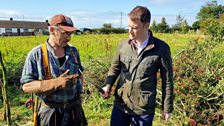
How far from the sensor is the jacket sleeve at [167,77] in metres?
3.43

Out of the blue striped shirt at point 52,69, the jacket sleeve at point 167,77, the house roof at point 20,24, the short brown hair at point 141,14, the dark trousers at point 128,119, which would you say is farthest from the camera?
the house roof at point 20,24

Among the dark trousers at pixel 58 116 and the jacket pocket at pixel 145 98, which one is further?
the jacket pocket at pixel 145 98

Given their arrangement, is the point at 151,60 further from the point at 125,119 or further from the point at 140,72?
the point at 125,119

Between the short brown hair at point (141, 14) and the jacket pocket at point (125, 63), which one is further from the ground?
the short brown hair at point (141, 14)

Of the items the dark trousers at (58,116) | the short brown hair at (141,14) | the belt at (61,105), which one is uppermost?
the short brown hair at (141,14)

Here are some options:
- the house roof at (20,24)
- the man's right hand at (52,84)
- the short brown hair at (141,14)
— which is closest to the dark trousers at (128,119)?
the man's right hand at (52,84)

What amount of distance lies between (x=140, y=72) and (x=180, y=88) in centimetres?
274

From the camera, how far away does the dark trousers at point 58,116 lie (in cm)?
329

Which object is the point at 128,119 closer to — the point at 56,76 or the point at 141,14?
the point at 56,76

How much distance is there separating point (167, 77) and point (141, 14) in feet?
2.29

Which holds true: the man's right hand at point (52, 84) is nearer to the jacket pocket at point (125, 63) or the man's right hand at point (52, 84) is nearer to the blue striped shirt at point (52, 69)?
the blue striped shirt at point (52, 69)

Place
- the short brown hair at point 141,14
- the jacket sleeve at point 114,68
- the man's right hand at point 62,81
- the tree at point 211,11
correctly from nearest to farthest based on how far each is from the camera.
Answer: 1. the man's right hand at point 62,81
2. the short brown hair at point 141,14
3. the jacket sleeve at point 114,68
4. the tree at point 211,11

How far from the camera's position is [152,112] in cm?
356

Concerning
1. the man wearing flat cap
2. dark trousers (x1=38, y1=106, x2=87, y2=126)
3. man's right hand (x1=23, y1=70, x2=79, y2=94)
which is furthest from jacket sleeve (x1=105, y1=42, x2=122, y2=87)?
man's right hand (x1=23, y1=70, x2=79, y2=94)
